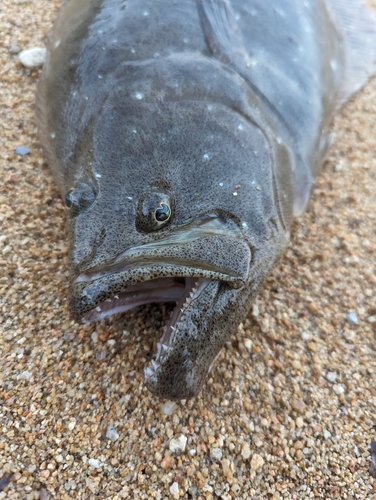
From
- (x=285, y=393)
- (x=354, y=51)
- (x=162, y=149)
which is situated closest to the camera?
(x=162, y=149)

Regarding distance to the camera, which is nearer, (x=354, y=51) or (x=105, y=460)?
(x=105, y=460)

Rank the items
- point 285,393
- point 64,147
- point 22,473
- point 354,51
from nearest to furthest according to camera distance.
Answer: point 22,473 < point 285,393 < point 64,147 < point 354,51

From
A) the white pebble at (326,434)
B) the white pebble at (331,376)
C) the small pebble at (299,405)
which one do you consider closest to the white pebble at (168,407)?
the small pebble at (299,405)

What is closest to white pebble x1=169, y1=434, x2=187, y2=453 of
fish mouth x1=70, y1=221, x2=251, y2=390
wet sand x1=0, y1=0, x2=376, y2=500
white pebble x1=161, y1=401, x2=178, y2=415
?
wet sand x1=0, y1=0, x2=376, y2=500

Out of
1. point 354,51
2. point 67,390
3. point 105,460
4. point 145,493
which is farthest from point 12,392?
point 354,51

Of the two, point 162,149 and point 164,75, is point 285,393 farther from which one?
point 164,75

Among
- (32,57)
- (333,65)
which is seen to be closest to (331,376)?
(333,65)

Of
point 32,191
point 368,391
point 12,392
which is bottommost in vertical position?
point 368,391

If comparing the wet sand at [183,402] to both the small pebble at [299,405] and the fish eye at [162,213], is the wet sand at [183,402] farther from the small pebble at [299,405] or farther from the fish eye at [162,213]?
the fish eye at [162,213]
